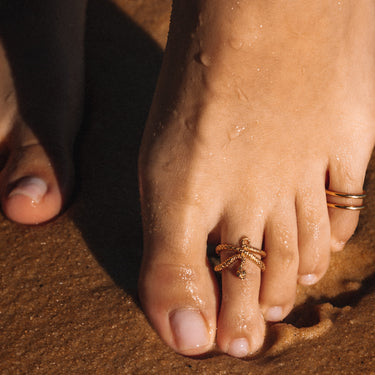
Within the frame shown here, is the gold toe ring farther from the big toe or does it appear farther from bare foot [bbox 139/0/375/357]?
the big toe

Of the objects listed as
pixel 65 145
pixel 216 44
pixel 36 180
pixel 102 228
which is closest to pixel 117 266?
pixel 102 228

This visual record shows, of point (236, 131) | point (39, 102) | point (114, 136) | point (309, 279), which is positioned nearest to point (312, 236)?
point (309, 279)

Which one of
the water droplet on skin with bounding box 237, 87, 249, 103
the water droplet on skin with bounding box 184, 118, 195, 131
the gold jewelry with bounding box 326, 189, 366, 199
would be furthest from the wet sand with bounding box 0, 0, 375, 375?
the water droplet on skin with bounding box 237, 87, 249, 103

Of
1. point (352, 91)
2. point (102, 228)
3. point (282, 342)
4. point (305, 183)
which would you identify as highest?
point (352, 91)

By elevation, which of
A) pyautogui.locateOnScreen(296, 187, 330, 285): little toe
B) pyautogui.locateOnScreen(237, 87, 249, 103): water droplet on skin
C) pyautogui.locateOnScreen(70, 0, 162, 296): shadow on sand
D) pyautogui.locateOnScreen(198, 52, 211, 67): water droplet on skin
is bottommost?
pyautogui.locateOnScreen(70, 0, 162, 296): shadow on sand

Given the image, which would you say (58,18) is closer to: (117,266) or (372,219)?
(117,266)

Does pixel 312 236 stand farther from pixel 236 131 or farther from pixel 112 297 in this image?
pixel 112 297
